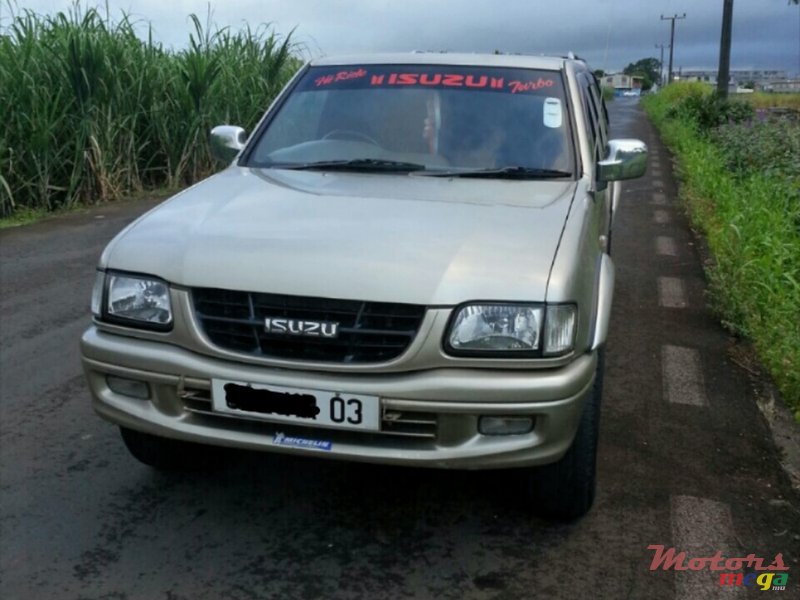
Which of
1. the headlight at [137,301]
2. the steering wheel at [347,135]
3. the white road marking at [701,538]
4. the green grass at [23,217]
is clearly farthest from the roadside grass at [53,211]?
the white road marking at [701,538]

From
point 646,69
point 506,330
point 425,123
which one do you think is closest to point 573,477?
point 506,330

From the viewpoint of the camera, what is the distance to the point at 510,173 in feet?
12.0

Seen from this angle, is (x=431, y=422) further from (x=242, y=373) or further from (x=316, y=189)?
(x=316, y=189)

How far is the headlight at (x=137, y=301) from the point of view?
285cm

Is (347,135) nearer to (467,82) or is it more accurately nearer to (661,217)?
(467,82)

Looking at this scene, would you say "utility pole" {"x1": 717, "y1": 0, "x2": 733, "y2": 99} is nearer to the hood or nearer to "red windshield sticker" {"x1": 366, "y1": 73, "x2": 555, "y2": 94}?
"red windshield sticker" {"x1": 366, "y1": 73, "x2": 555, "y2": 94}

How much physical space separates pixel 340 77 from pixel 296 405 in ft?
6.92

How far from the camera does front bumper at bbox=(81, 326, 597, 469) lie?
2633 millimetres

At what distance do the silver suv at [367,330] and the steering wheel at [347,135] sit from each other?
62 cm

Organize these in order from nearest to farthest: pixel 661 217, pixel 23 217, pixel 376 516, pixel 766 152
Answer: pixel 376 516 < pixel 23 217 < pixel 661 217 < pixel 766 152

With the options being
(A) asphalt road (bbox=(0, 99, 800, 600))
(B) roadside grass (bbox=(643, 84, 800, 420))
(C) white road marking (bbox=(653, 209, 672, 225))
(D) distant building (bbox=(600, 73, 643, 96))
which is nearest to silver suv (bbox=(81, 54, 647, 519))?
(A) asphalt road (bbox=(0, 99, 800, 600))

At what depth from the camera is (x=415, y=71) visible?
4.18 metres

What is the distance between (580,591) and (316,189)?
1.77m

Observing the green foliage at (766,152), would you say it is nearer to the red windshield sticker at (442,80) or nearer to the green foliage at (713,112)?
the red windshield sticker at (442,80)
